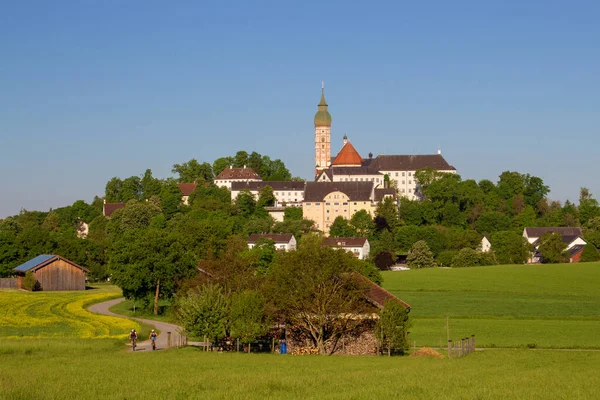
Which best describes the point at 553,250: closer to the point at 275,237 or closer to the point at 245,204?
the point at 275,237

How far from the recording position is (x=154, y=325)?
52938 mm

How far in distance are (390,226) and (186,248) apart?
254 ft

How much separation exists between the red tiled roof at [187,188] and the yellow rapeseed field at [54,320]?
104177 millimetres

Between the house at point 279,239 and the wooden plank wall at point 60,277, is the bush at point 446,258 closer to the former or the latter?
the house at point 279,239

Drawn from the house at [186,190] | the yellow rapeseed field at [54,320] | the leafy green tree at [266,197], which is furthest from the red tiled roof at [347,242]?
the yellow rapeseed field at [54,320]

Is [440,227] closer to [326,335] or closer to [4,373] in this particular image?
[326,335]

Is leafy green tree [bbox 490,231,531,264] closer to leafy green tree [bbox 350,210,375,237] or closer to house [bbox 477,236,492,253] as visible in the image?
house [bbox 477,236,492,253]

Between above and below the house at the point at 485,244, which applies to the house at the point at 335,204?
above

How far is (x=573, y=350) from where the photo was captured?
133ft

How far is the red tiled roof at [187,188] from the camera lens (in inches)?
6889

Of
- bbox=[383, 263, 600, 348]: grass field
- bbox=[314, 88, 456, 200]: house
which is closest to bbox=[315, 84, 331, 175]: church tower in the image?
bbox=[314, 88, 456, 200]: house

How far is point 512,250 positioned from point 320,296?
282 feet

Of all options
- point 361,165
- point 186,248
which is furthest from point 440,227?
point 186,248

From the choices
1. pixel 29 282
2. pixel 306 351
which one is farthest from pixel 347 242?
pixel 306 351
